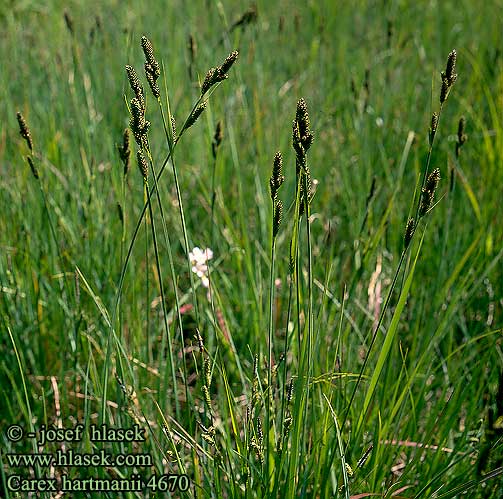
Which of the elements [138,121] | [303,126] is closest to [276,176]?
[303,126]

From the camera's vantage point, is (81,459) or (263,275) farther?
(263,275)

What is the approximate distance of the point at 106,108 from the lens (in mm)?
2684

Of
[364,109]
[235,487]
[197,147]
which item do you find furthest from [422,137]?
[235,487]

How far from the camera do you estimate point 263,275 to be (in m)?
2.02

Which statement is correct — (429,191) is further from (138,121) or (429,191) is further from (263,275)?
(263,275)

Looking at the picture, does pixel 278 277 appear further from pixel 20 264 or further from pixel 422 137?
pixel 422 137

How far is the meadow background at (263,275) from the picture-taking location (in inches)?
49.6

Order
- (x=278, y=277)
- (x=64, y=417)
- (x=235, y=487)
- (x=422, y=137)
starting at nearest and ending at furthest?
(x=235, y=487)
(x=64, y=417)
(x=278, y=277)
(x=422, y=137)

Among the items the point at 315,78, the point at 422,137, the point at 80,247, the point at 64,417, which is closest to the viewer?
the point at 64,417

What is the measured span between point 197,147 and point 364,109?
Answer: 0.74m

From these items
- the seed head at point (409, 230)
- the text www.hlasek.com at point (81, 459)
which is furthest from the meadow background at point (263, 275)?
the seed head at point (409, 230)

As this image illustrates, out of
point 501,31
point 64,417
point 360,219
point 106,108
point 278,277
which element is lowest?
point 64,417

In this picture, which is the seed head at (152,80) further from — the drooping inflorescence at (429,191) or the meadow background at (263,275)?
the drooping inflorescence at (429,191)

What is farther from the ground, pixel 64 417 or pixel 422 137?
pixel 422 137
